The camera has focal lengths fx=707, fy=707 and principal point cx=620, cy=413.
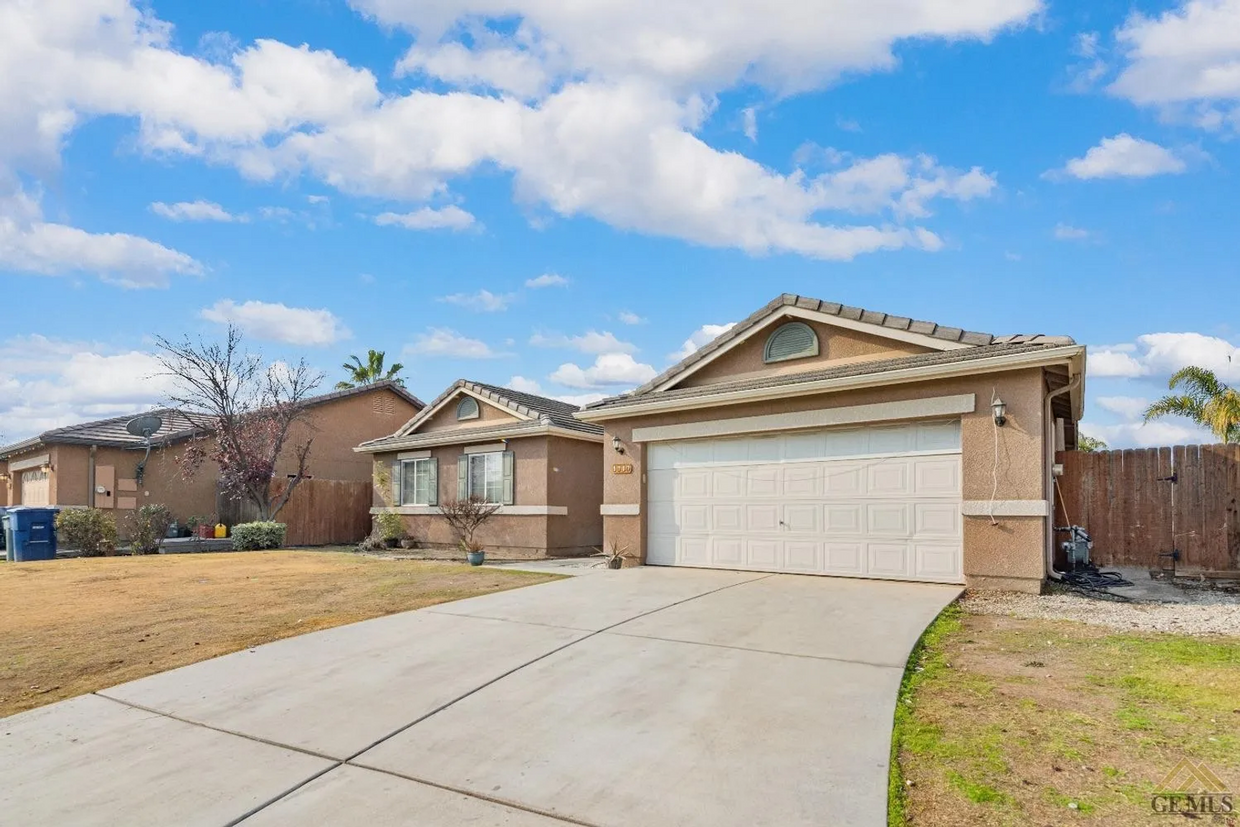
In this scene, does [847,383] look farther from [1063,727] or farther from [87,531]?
[87,531]

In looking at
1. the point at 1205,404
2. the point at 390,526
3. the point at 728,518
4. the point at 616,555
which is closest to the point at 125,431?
the point at 390,526

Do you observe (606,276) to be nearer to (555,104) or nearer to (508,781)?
(555,104)

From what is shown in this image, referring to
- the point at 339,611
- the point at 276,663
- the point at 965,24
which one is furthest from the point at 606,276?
the point at 276,663

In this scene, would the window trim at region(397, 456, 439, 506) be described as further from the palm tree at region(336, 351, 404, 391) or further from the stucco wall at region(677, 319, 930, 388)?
the palm tree at region(336, 351, 404, 391)

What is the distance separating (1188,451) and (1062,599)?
12.0 ft

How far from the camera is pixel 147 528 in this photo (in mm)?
19844

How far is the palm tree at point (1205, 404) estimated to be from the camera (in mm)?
20047

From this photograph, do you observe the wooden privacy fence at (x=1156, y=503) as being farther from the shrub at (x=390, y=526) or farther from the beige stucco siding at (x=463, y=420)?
the shrub at (x=390, y=526)

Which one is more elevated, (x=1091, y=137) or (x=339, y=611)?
(x=1091, y=137)

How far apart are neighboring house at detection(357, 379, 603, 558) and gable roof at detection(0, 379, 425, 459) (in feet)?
21.1

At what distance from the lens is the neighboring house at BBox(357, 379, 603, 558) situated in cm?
1664

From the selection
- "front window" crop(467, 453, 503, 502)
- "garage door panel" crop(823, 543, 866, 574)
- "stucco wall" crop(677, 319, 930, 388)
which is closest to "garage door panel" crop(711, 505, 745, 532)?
"garage door panel" crop(823, 543, 866, 574)

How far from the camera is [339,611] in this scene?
889 cm

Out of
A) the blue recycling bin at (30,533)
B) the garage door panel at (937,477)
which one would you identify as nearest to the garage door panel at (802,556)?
the garage door panel at (937,477)
